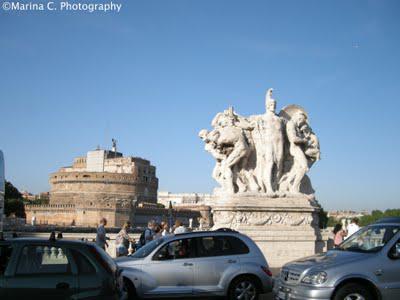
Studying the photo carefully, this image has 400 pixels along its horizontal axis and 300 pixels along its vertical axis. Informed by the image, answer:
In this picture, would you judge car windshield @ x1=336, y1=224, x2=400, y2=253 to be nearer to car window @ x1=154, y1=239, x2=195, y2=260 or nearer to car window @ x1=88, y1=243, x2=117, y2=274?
car window @ x1=154, y1=239, x2=195, y2=260

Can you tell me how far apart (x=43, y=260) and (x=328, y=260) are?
420 cm

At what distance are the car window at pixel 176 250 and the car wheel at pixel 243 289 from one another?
901 mm

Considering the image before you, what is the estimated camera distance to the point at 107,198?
337ft

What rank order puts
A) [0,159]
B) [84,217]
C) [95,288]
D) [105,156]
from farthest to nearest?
[105,156] → [84,217] → [0,159] → [95,288]

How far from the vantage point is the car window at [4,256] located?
23.4 feet

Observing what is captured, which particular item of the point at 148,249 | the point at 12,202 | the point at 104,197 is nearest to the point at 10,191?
the point at 12,202

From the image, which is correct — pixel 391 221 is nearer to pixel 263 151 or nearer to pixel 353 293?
pixel 353 293

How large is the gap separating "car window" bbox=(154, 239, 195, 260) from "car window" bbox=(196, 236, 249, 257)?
158 mm

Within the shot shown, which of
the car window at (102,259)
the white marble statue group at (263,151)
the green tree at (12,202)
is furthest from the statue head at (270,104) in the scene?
the green tree at (12,202)

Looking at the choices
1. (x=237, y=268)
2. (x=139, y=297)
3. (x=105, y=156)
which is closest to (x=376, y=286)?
(x=237, y=268)

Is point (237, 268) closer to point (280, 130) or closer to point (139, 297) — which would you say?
point (139, 297)

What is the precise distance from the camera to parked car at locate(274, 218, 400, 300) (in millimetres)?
8430

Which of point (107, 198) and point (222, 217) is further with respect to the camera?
point (107, 198)

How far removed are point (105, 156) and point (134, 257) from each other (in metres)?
115
